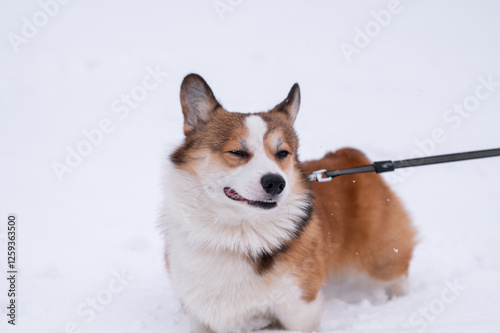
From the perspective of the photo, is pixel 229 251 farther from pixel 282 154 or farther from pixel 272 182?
pixel 282 154

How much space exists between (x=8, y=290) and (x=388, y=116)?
7.51 m

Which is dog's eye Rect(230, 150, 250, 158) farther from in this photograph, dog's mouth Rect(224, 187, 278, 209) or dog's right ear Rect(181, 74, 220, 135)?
dog's right ear Rect(181, 74, 220, 135)

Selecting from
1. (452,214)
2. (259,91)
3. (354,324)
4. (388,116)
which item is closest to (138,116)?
(259,91)

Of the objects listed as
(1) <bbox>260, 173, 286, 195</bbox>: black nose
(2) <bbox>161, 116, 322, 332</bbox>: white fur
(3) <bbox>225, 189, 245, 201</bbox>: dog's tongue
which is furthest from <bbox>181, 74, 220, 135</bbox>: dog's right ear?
(1) <bbox>260, 173, 286, 195</bbox>: black nose

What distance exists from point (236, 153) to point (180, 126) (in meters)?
5.59

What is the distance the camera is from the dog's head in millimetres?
2463

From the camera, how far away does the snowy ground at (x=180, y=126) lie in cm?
343

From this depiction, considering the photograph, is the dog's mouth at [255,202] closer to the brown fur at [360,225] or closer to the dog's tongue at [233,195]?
the dog's tongue at [233,195]

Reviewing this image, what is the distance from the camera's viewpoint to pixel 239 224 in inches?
107

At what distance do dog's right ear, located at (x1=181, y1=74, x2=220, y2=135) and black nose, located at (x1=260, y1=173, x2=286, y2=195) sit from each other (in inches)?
33.2

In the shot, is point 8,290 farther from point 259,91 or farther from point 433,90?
point 433,90

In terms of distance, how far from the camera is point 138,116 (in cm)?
837

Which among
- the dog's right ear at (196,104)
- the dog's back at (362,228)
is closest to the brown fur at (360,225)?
the dog's back at (362,228)

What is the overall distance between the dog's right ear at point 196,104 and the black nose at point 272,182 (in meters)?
0.84
